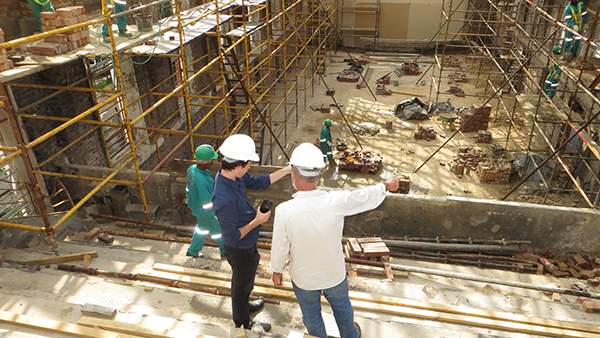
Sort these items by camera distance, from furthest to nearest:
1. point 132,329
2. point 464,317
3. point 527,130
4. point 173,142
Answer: point 527,130 → point 173,142 → point 464,317 → point 132,329

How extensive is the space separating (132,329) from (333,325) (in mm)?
1849

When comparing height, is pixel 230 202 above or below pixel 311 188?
below

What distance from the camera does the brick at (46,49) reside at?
6000 millimetres

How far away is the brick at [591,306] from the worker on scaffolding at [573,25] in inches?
280

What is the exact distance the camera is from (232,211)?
3771 mm

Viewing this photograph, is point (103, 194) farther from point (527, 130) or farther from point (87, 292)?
point (527, 130)

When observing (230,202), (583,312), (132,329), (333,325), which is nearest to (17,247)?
(132,329)

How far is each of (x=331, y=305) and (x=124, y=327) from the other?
1793 millimetres

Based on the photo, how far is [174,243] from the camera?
6.20 meters

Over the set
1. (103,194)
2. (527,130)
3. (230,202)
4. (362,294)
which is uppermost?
(230,202)

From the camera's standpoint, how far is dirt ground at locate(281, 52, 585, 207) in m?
10.6

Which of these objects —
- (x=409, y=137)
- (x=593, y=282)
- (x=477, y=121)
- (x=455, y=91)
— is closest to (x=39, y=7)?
(x=593, y=282)

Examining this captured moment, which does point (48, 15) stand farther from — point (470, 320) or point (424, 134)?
point (424, 134)

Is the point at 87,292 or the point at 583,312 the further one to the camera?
the point at 583,312
